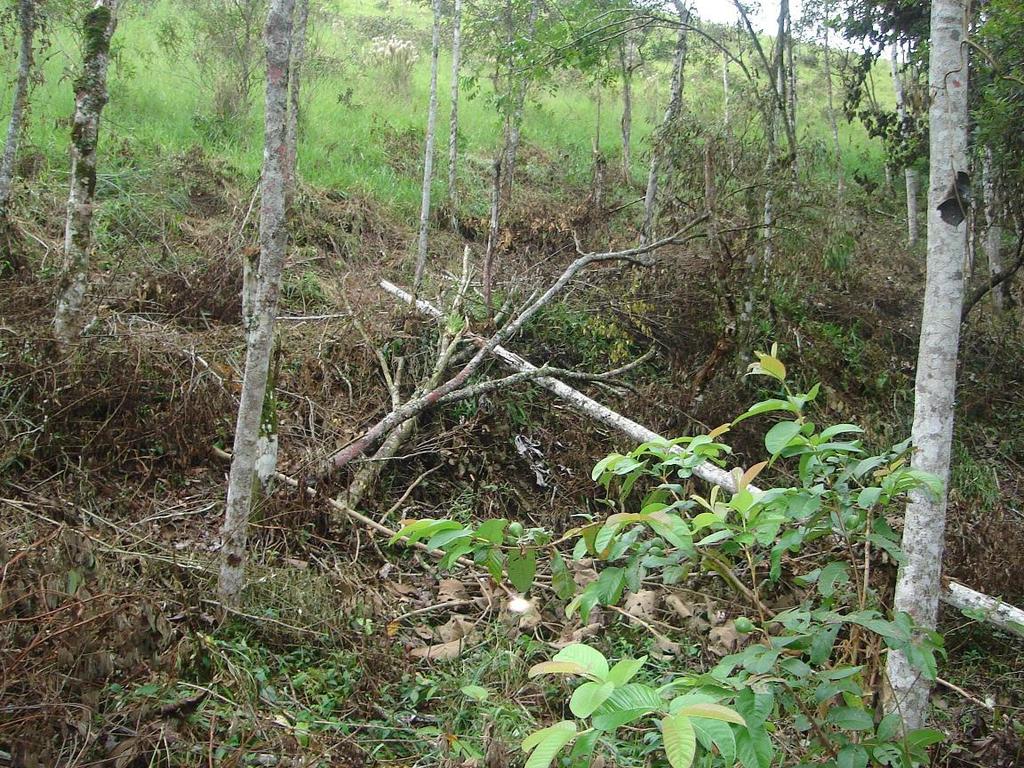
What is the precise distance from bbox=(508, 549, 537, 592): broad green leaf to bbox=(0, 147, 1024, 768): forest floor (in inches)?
46.5

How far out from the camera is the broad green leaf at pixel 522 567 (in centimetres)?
197

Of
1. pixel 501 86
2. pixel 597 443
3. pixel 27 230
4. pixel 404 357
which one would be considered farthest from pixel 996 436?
pixel 501 86

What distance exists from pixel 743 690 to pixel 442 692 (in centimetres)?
226

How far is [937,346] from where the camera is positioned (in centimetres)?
323

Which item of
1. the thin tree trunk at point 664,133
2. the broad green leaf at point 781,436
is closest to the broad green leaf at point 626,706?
the broad green leaf at point 781,436

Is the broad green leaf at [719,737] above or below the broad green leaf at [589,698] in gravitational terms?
below

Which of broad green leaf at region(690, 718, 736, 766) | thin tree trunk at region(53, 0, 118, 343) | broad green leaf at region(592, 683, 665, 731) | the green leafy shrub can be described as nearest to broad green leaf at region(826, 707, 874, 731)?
the green leafy shrub

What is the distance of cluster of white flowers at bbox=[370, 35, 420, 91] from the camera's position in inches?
680

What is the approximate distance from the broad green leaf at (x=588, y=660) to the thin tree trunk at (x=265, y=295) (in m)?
2.62

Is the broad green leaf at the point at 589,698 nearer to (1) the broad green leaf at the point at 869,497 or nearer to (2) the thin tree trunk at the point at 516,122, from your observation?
(1) the broad green leaf at the point at 869,497

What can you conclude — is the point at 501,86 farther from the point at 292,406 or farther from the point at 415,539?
the point at 415,539

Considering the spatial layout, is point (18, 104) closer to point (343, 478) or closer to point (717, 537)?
point (343, 478)

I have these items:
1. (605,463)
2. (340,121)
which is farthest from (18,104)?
(340,121)

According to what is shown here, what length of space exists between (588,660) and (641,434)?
14.1ft
